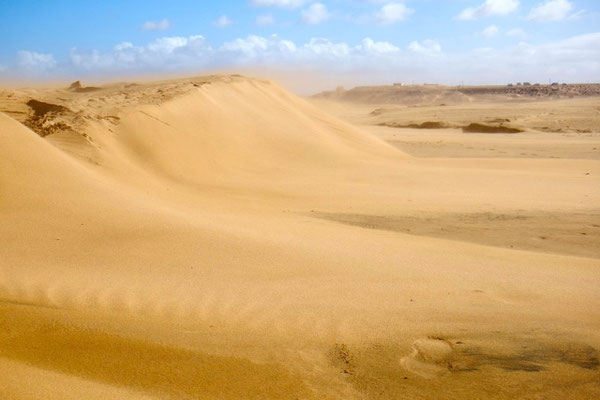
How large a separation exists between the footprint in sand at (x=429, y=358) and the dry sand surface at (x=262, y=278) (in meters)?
0.01

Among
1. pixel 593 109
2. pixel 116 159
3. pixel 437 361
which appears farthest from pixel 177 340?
pixel 593 109

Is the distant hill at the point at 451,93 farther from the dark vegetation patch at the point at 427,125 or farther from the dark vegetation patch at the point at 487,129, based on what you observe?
the dark vegetation patch at the point at 487,129

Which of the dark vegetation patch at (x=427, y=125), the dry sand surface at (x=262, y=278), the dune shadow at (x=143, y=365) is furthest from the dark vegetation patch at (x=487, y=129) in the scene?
the dune shadow at (x=143, y=365)

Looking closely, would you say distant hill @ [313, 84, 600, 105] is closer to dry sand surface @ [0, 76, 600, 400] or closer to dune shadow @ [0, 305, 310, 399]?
dry sand surface @ [0, 76, 600, 400]

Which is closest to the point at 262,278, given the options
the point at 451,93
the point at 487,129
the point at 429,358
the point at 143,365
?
the point at 143,365

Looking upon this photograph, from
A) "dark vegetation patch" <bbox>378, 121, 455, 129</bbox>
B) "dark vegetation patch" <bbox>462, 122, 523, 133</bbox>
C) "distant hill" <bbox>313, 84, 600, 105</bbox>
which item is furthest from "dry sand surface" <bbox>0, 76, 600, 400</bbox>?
"distant hill" <bbox>313, 84, 600, 105</bbox>

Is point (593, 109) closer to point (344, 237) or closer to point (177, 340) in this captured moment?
point (344, 237)

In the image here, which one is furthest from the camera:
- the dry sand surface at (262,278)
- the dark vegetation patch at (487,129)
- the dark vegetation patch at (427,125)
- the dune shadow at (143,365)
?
the dark vegetation patch at (427,125)

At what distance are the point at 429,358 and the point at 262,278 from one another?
57.9 inches

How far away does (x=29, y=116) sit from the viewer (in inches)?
317

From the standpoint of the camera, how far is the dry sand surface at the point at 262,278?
2.54 m

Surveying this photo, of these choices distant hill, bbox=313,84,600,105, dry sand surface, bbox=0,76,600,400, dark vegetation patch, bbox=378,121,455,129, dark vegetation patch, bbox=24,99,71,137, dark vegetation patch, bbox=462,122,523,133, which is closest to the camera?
dry sand surface, bbox=0,76,600,400

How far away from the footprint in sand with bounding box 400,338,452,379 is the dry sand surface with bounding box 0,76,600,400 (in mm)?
11

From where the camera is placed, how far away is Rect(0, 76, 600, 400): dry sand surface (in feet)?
8.33
